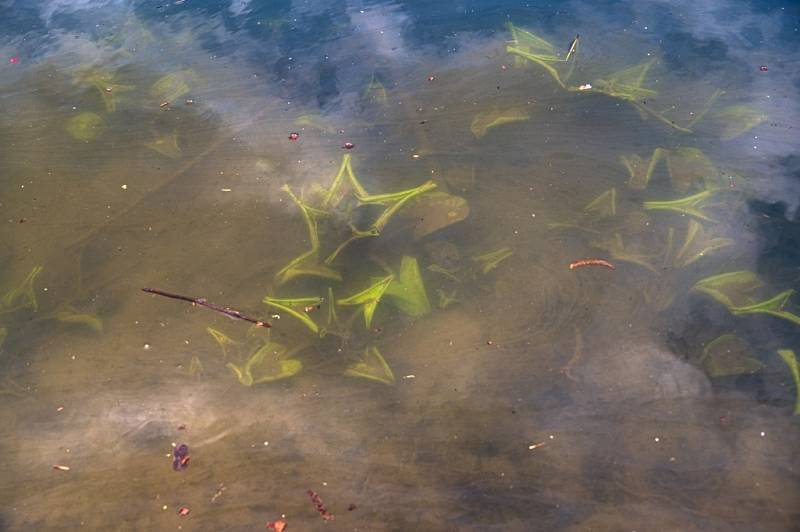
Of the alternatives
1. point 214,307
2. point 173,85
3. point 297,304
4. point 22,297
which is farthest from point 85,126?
point 297,304

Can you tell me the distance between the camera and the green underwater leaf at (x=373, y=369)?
2531 mm

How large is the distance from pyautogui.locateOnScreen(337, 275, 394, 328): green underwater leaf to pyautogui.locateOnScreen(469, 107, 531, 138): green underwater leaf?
1077mm

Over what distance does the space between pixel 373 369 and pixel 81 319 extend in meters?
1.30

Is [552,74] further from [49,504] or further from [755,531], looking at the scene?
[49,504]

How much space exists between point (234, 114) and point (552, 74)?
71.6 inches

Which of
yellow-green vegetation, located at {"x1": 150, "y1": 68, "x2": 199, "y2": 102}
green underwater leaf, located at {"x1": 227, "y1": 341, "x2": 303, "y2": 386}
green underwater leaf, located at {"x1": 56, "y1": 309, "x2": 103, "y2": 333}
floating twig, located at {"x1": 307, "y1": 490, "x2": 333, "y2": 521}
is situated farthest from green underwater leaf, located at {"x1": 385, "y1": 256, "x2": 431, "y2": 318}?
yellow-green vegetation, located at {"x1": 150, "y1": 68, "x2": 199, "y2": 102}

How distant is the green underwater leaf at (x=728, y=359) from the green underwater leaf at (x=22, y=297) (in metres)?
2.80

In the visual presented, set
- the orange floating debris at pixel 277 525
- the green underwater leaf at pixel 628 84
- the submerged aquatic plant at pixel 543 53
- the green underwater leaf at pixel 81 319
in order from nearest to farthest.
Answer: the orange floating debris at pixel 277 525 < the green underwater leaf at pixel 81 319 < the green underwater leaf at pixel 628 84 < the submerged aquatic plant at pixel 543 53

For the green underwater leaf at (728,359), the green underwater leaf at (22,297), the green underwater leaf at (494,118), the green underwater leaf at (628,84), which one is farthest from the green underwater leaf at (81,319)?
the green underwater leaf at (628,84)

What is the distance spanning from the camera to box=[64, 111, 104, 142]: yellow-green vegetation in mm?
3592

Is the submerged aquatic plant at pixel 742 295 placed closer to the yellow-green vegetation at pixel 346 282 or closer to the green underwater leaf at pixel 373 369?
the yellow-green vegetation at pixel 346 282

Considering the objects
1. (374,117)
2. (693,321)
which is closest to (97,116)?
(374,117)

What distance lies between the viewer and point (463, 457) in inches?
90.9

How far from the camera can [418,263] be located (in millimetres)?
2883
